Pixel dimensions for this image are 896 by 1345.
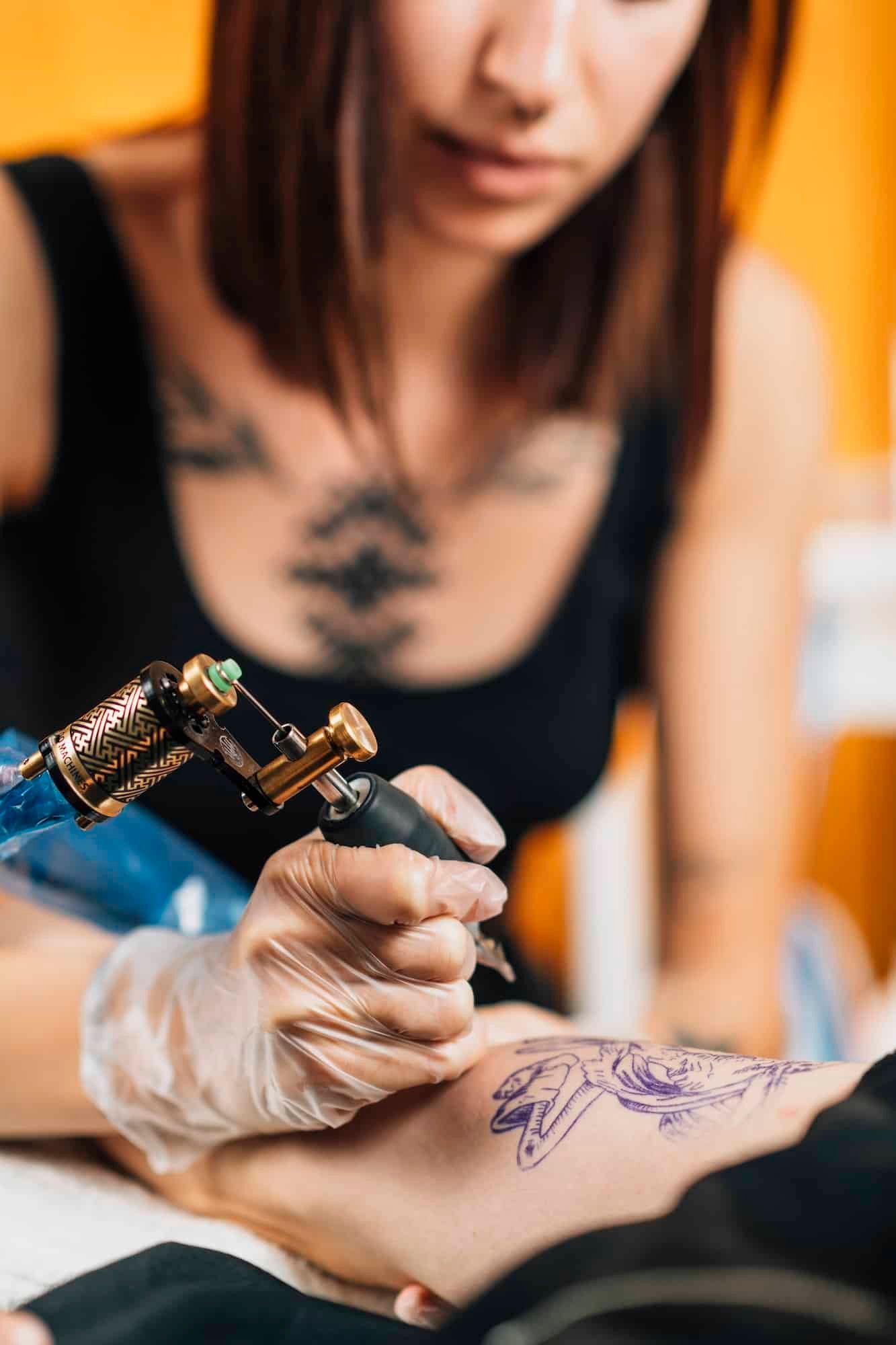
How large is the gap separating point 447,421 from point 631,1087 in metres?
0.71

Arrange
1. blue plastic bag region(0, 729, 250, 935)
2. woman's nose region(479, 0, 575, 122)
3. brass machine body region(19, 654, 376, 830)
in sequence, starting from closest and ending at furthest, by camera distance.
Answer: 1. brass machine body region(19, 654, 376, 830)
2. blue plastic bag region(0, 729, 250, 935)
3. woman's nose region(479, 0, 575, 122)

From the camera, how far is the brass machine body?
1.42ft

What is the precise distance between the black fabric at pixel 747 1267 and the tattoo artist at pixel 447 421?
0.55 metres

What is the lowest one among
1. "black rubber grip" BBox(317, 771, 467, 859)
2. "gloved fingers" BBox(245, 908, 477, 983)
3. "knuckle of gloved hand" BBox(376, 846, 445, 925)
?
"gloved fingers" BBox(245, 908, 477, 983)

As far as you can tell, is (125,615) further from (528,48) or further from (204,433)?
(528,48)

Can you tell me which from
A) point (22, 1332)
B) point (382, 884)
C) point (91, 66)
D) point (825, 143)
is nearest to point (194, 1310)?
point (22, 1332)

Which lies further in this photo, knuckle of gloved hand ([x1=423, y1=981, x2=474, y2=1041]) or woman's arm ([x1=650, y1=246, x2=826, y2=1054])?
woman's arm ([x1=650, y1=246, x2=826, y2=1054])

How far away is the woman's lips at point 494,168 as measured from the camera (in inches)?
34.8

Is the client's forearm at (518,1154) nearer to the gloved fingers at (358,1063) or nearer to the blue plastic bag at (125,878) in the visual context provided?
the gloved fingers at (358,1063)

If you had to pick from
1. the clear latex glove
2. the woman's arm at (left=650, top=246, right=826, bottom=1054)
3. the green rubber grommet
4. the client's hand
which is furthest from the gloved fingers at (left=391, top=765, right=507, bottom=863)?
the woman's arm at (left=650, top=246, right=826, bottom=1054)

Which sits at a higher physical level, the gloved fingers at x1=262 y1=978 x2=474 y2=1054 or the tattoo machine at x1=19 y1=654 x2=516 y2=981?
the tattoo machine at x1=19 y1=654 x2=516 y2=981

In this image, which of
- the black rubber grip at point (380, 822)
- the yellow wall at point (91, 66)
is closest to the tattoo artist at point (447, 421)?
the black rubber grip at point (380, 822)

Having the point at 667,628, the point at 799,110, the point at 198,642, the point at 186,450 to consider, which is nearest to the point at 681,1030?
the point at 667,628

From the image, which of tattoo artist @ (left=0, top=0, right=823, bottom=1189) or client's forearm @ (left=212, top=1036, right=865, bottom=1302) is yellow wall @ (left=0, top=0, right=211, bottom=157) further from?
client's forearm @ (left=212, top=1036, right=865, bottom=1302)
